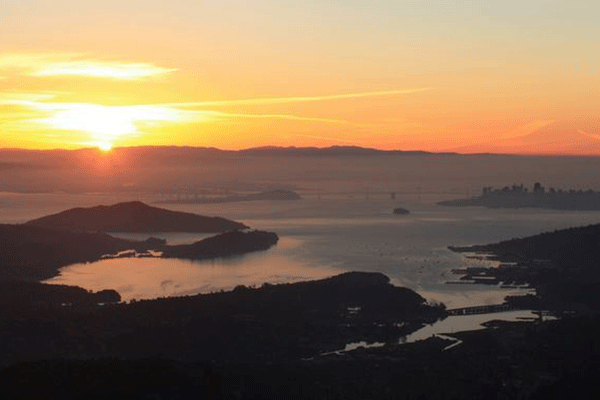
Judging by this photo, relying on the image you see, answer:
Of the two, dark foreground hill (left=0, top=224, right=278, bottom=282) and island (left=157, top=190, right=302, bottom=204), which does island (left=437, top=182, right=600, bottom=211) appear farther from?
dark foreground hill (left=0, top=224, right=278, bottom=282)

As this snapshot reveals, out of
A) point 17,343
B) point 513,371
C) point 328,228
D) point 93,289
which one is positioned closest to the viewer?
point 513,371

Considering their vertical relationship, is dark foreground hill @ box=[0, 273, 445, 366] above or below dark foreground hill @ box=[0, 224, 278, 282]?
below

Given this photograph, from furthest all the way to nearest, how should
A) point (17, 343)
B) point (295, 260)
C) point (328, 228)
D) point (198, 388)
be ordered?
1. point (328, 228)
2. point (295, 260)
3. point (17, 343)
4. point (198, 388)

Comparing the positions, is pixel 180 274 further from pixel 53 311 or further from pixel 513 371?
pixel 513 371

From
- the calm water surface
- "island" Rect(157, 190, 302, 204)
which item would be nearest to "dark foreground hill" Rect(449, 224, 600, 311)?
the calm water surface

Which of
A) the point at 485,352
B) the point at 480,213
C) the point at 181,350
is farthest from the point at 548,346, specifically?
the point at 480,213

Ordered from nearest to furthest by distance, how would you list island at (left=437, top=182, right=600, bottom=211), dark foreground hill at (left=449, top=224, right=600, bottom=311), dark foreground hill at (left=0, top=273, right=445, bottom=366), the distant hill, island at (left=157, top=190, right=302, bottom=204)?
dark foreground hill at (left=0, top=273, right=445, bottom=366)
dark foreground hill at (left=449, top=224, right=600, bottom=311)
the distant hill
island at (left=437, top=182, right=600, bottom=211)
island at (left=157, top=190, right=302, bottom=204)

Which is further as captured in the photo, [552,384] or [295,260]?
[295,260]
